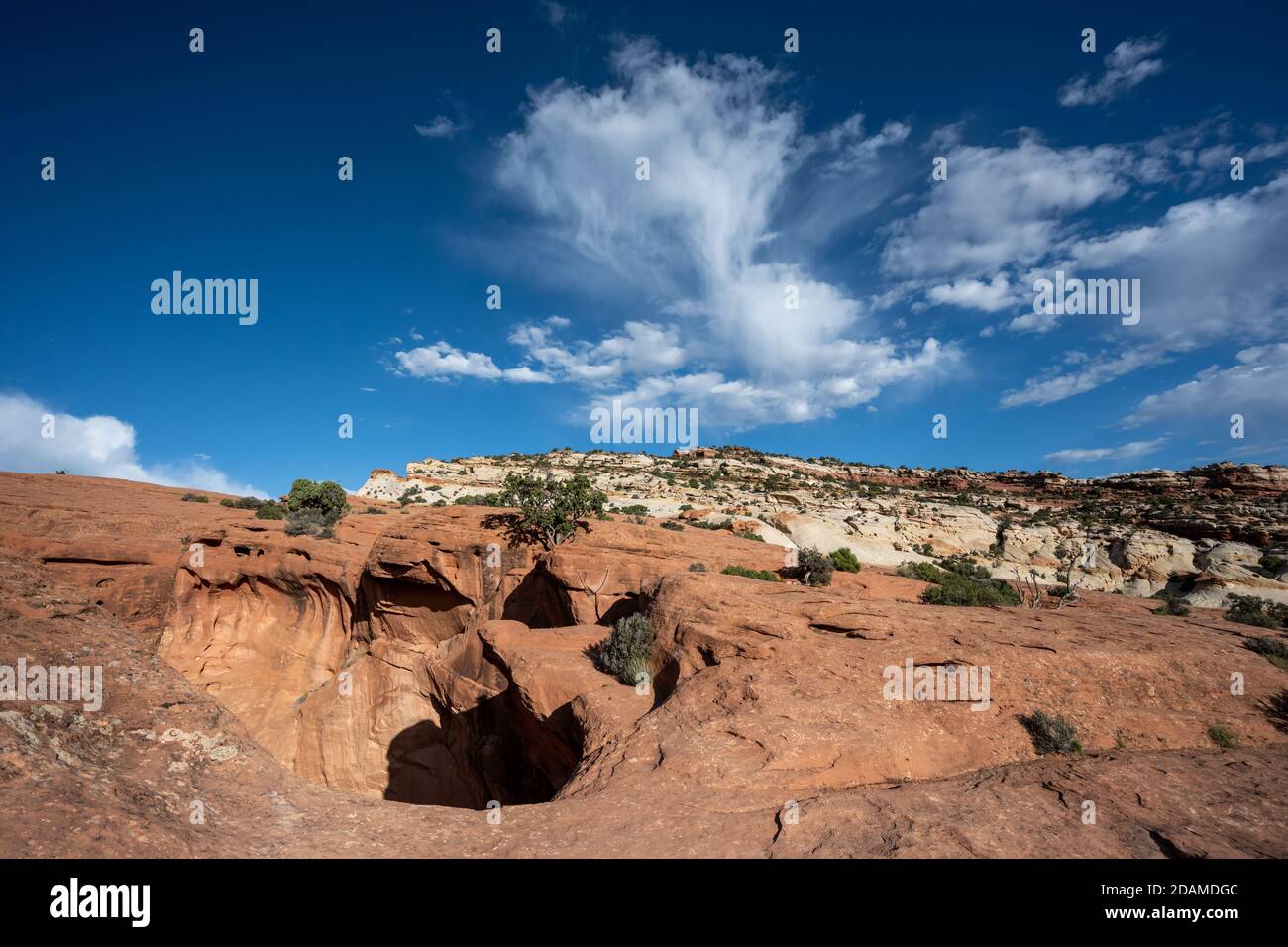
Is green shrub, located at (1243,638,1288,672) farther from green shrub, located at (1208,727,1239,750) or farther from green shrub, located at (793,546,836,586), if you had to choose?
green shrub, located at (793,546,836,586)

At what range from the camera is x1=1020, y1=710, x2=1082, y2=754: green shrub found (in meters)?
7.55

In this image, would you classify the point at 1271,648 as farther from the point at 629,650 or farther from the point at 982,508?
the point at 982,508

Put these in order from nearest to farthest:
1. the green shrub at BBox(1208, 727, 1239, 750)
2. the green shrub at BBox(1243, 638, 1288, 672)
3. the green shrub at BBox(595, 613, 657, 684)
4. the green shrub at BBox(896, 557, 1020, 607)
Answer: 1. the green shrub at BBox(1208, 727, 1239, 750)
2. the green shrub at BBox(1243, 638, 1288, 672)
3. the green shrub at BBox(595, 613, 657, 684)
4. the green shrub at BBox(896, 557, 1020, 607)

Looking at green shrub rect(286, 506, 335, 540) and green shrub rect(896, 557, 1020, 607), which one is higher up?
green shrub rect(286, 506, 335, 540)

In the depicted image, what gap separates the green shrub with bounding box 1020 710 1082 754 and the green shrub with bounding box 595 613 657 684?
6.10 m

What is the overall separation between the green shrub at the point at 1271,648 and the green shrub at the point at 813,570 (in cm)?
917

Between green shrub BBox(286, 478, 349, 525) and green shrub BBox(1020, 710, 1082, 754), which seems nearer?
green shrub BBox(1020, 710, 1082, 754)

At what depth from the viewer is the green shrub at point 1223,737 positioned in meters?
7.54

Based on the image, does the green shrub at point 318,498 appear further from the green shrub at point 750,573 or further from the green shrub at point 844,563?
the green shrub at point 844,563

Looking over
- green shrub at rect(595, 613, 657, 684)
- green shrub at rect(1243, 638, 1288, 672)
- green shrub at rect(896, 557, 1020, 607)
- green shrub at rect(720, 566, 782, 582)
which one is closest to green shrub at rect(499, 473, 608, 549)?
green shrub at rect(720, 566, 782, 582)

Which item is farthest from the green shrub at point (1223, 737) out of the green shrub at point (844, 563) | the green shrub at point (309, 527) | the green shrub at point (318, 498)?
the green shrub at point (318, 498)

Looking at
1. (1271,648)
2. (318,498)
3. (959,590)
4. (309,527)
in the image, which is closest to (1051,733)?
(1271,648)
